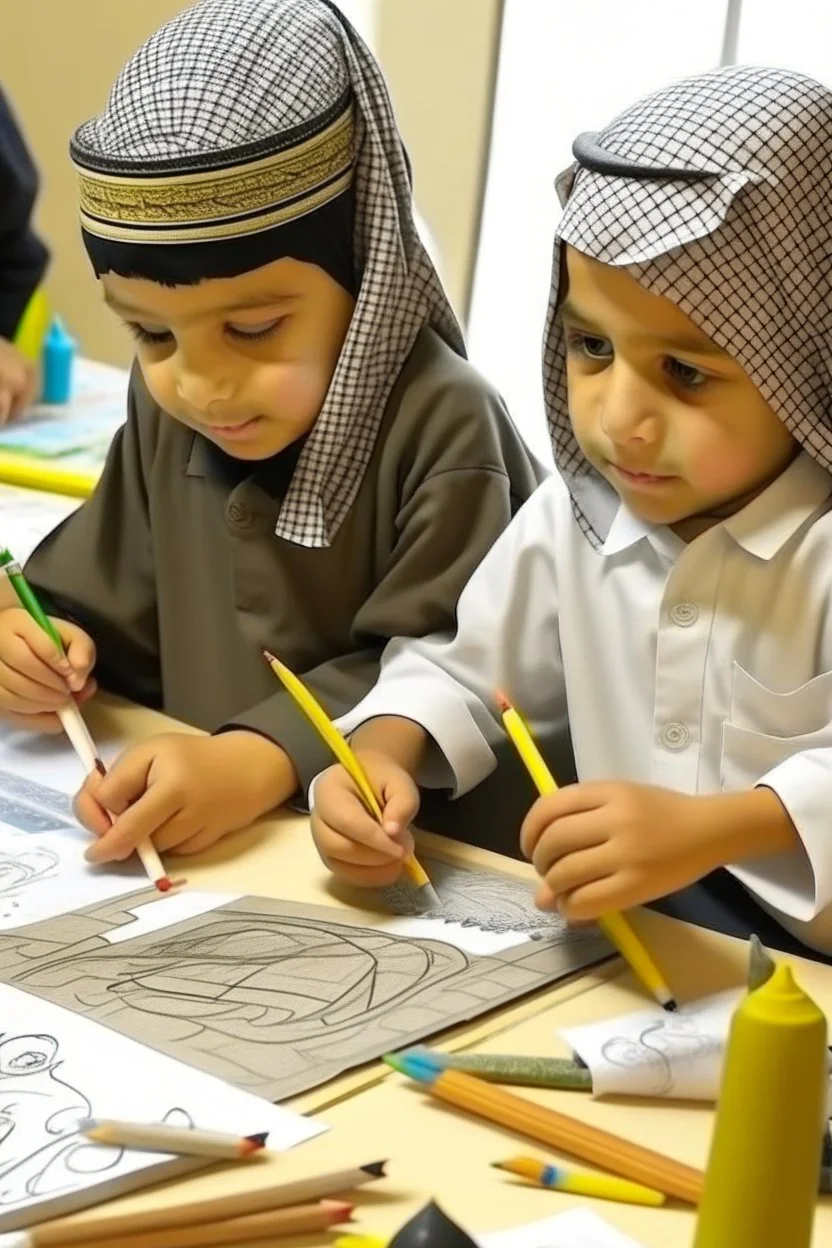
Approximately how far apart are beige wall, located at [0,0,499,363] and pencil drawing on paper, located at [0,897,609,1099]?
1.49 meters

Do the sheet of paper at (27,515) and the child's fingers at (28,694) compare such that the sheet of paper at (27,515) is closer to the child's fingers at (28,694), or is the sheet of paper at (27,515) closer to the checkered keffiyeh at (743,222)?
the child's fingers at (28,694)

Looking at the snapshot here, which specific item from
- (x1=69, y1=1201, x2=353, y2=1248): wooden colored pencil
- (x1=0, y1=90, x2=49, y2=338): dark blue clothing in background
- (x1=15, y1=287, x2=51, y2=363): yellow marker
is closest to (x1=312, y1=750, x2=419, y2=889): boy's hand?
(x1=69, y1=1201, x2=353, y2=1248): wooden colored pencil

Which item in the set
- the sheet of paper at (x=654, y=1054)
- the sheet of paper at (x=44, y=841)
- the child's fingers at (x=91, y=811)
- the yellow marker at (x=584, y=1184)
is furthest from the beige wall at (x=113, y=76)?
the yellow marker at (x=584, y=1184)

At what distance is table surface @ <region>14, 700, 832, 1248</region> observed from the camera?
597 mm

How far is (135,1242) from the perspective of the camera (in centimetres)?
56

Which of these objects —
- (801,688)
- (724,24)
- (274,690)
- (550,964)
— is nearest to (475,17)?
(724,24)

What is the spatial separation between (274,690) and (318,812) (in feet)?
1.03

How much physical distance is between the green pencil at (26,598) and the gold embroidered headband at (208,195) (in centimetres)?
22

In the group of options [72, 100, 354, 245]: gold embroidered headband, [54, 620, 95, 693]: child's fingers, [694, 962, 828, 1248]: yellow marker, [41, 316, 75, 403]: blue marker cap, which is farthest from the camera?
[41, 316, 75, 403]: blue marker cap

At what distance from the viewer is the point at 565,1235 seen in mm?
583

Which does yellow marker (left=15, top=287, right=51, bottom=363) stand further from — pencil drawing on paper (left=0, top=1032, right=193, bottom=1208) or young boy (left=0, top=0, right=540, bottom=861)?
pencil drawing on paper (left=0, top=1032, right=193, bottom=1208)

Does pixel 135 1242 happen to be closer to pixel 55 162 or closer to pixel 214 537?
pixel 214 537

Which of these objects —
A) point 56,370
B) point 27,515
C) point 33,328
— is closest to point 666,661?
point 27,515

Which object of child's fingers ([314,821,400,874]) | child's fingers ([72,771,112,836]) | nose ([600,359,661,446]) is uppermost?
nose ([600,359,661,446])
